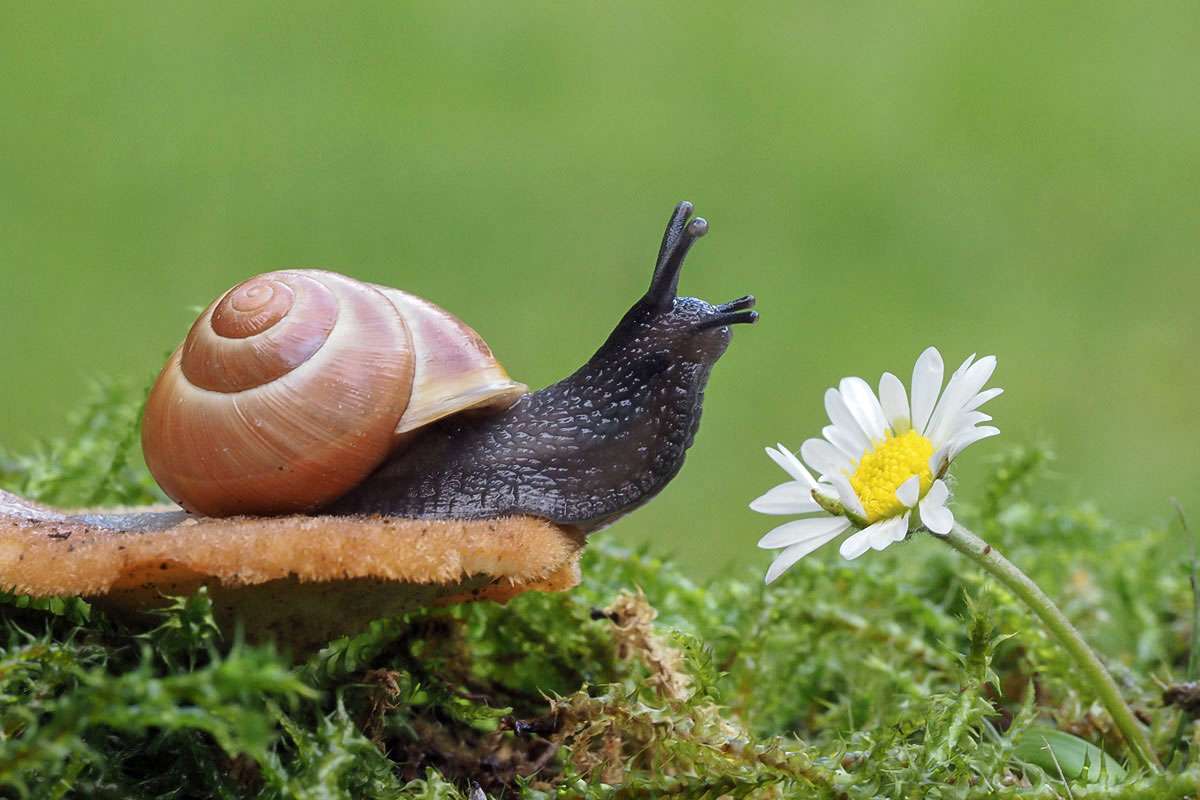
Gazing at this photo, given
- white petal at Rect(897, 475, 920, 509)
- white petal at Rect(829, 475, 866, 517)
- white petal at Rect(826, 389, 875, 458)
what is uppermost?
white petal at Rect(826, 389, 875, 458)

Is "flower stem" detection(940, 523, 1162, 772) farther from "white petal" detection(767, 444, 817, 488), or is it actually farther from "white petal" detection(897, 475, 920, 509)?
"white petal" detection(767, 444, 817, 488)

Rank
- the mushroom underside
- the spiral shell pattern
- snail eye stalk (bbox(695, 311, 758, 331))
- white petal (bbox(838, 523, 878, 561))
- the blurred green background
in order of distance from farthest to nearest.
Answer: the blurred green background → snail eye stalk (bbox(695, 311, 758, 331)) → the spiral shell pattern → white petal (bbox(838, 523, 878, 561)) → the mushroom underside

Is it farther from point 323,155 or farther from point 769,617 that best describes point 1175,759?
point 323,155

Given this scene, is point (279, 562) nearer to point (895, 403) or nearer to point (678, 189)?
point (895, 403)

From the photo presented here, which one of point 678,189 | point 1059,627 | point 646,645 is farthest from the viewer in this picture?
point 678,189

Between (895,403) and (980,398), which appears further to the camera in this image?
(895,403)

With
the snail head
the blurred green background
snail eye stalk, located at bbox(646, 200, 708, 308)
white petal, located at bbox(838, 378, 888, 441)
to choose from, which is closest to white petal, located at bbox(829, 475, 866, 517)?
white petal, located at bbox(838, 378, 888, 441)

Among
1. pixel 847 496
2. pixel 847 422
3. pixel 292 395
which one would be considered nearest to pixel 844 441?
pixel 847 422
